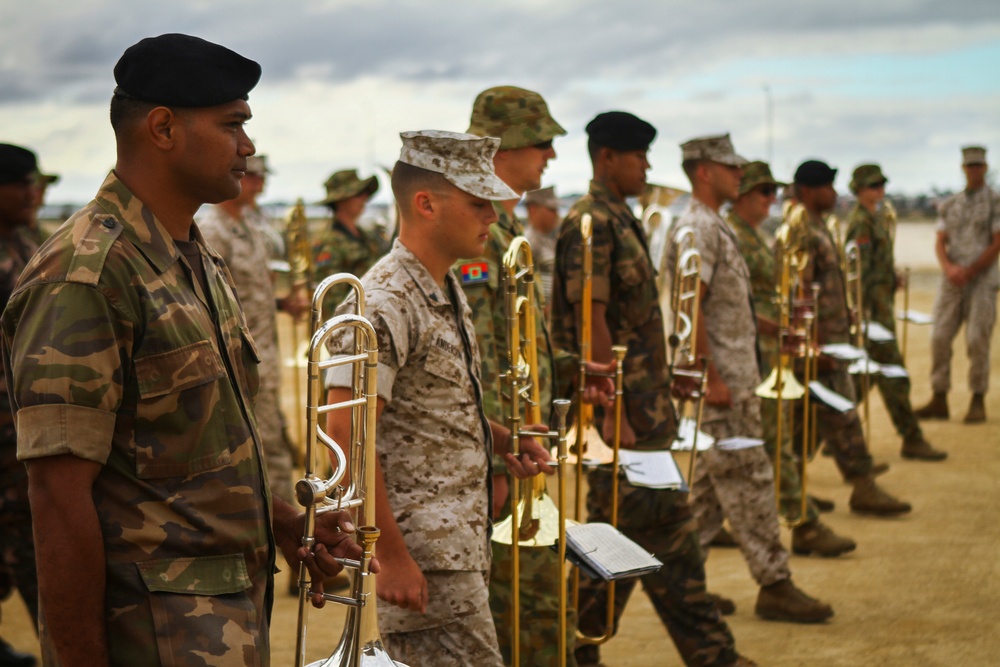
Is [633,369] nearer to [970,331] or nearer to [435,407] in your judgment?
[435,407]

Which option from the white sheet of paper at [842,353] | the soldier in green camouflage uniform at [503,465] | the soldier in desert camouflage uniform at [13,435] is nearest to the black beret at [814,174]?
the white sheet of paper at [842,353]

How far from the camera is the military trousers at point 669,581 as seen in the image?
5.72 m

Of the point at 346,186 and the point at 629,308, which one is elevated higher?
the point at 346,186

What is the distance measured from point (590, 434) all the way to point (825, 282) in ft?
14.8

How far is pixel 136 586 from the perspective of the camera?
2.55 m

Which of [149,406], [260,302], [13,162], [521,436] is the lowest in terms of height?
[521,436]

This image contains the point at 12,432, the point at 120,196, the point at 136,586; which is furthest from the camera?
the point at 12,432

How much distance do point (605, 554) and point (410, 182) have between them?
1.58 m

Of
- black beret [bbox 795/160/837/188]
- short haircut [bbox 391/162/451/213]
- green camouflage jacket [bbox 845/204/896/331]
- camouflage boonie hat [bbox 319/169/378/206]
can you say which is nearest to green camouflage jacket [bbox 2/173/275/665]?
short haircut [bbox 391/162/451/213]

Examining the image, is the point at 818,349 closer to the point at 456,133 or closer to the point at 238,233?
the point at 238,233

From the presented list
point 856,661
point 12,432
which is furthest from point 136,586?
point 856,661

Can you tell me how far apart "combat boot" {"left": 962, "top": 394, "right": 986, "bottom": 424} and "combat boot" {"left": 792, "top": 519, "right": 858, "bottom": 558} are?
5587mm

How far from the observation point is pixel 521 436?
14.1ft

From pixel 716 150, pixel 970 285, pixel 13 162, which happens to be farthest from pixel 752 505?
pixel 970 285
